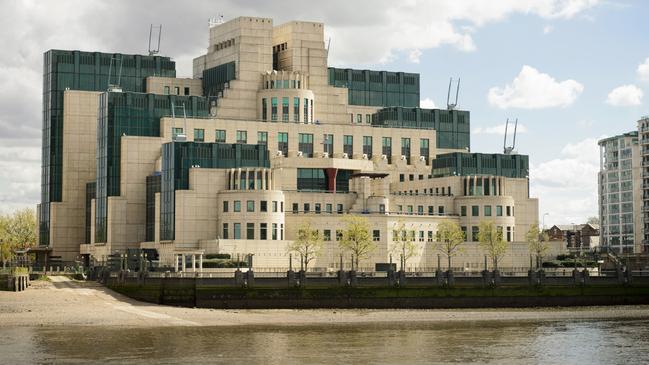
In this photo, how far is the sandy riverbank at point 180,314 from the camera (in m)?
126

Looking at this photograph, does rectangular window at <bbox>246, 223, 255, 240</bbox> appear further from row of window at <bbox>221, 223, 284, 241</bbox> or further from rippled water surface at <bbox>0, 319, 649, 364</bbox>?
rippled water surface at <bbox>0, 319, 649, 364</bbox>

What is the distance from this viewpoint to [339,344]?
106000 mm

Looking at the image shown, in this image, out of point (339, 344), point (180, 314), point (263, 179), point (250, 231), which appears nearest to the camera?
point (339, 344)

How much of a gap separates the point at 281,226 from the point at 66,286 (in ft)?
128

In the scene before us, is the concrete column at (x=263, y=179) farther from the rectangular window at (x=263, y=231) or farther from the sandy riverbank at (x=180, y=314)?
the sandy riverbank at (x=180, y=314)

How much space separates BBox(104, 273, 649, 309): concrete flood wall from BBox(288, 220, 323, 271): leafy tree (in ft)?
110

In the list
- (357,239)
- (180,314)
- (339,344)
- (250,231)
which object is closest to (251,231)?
(250,231)

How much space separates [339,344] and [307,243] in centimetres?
7765

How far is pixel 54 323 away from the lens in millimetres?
123500

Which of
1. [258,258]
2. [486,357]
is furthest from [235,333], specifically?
[258,258]

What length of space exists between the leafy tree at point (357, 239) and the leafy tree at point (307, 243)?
4.01m

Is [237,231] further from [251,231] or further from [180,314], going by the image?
[180,314]

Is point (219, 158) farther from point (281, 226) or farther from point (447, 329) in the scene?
point (447, 329)

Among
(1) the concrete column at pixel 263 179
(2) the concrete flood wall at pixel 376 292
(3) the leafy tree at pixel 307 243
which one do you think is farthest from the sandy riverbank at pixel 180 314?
(1) the concrete column at pixel 263 179
